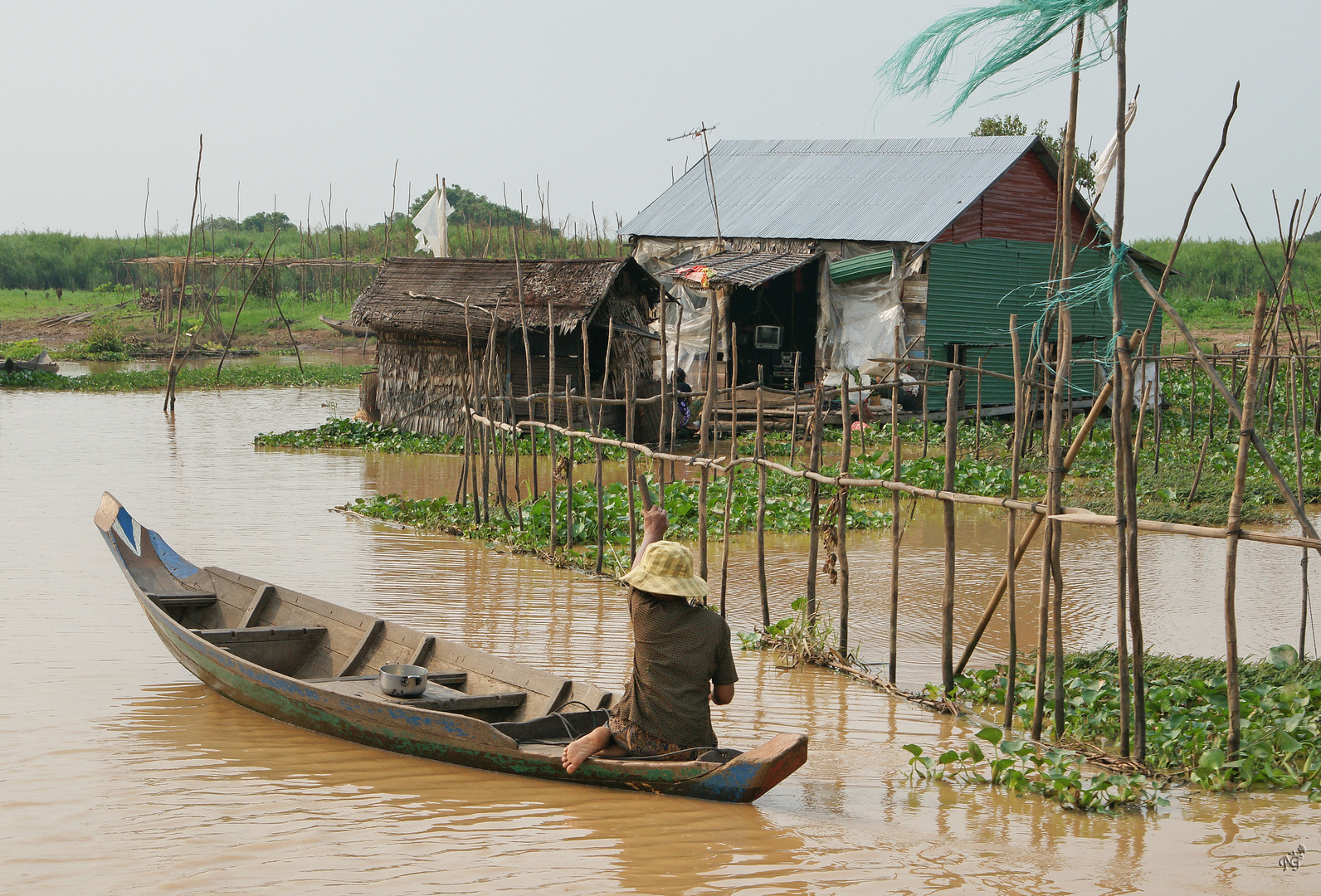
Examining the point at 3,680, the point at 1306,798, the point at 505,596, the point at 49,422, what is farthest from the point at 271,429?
the point at 1306,798

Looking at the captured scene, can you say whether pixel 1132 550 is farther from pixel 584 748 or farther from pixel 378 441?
pixel 378 441

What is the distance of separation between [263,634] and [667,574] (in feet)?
9.45

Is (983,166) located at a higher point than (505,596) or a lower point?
higher

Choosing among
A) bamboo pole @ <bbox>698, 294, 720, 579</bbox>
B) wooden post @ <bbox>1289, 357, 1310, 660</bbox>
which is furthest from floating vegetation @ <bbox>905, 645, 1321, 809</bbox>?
bamboo pole @ <bbox>698, 294, 720, 579</bbox>

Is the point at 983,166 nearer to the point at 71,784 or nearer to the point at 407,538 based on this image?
the point at 407,538

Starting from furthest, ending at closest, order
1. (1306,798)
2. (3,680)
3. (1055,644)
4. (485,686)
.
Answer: (3,680) → (485,686) → (1055,644) → (1306,798)

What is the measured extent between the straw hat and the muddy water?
2.93 ft

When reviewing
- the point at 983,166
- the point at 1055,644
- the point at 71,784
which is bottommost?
the point at 71,784

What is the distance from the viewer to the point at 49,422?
17.7m

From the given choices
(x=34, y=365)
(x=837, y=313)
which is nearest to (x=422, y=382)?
(x=837, y=313)

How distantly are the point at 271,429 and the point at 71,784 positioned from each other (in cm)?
1345

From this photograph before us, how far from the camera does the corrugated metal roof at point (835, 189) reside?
1783cm

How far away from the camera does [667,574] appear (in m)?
4.69

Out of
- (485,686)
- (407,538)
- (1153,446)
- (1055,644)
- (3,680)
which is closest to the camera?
(1055,644)
